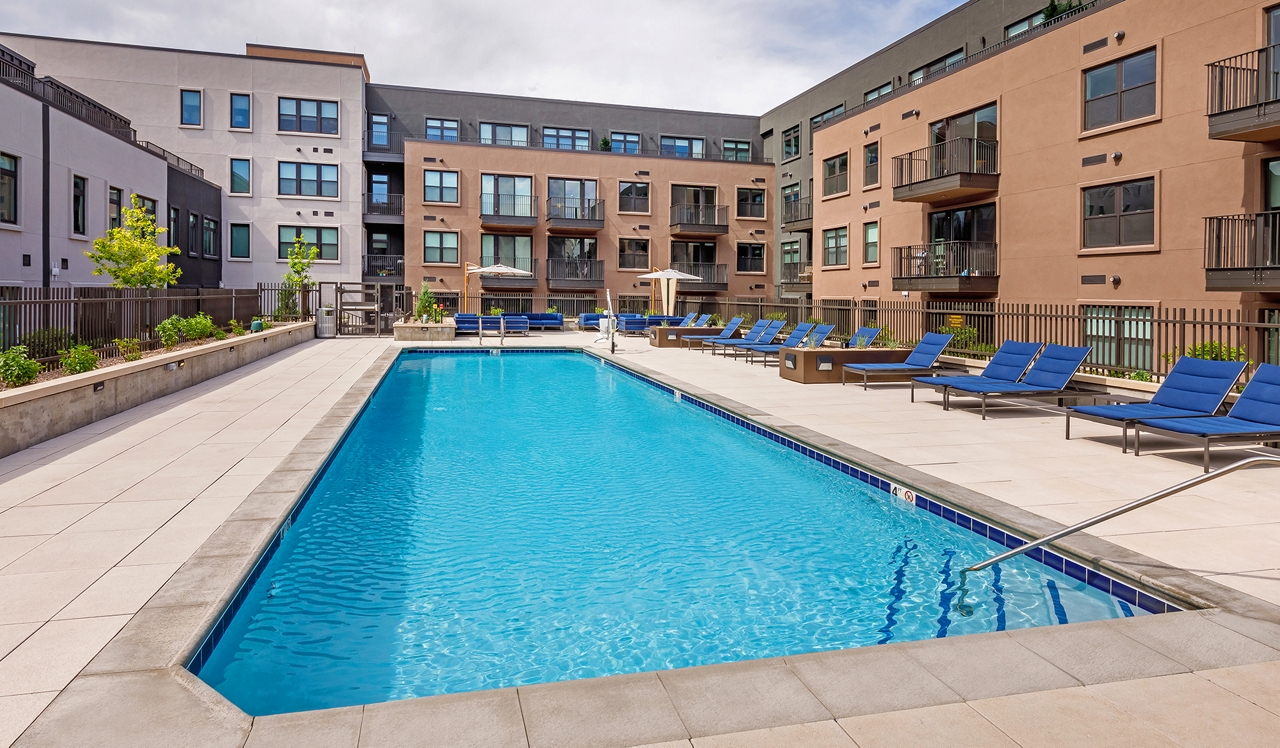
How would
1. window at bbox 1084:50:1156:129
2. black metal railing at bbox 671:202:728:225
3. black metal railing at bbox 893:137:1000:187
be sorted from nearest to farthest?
window at bbox 1084:50:1156:129 < black metal railing at bbox 893:137:1000:187 < black metal railing at bbox 671:202:728:225

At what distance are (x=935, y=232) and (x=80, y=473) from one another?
22648 millimetres

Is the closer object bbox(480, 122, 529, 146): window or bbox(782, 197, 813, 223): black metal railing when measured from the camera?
bbox(782, 197, 813, 223): black metal railing

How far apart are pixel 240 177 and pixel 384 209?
6416 millimetres

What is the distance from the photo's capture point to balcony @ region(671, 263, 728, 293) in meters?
41.3

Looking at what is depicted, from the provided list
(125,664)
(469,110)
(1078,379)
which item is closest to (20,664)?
(125,664)

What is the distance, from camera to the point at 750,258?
43.0 metres

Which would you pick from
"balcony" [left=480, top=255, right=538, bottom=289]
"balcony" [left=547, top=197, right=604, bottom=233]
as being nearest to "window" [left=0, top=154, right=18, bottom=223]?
"balcony" [left=480, top=255, right=538, bottom=289]

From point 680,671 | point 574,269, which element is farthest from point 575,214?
point 680,671

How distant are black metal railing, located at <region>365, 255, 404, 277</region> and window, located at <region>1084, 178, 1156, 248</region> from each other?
2976cm

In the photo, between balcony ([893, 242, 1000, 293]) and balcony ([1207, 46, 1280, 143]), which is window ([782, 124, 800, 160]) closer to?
balcony ([893, 242, 1000, 293])

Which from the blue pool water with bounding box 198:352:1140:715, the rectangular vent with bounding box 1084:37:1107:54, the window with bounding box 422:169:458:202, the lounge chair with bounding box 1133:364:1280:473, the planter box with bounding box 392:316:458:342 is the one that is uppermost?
the window with bounding box 422:169:458:202

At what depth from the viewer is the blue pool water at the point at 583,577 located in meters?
4.13

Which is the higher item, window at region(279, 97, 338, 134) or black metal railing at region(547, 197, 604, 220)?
window at region(279, 97, 338, 134)

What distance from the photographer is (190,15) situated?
39.6 meters
